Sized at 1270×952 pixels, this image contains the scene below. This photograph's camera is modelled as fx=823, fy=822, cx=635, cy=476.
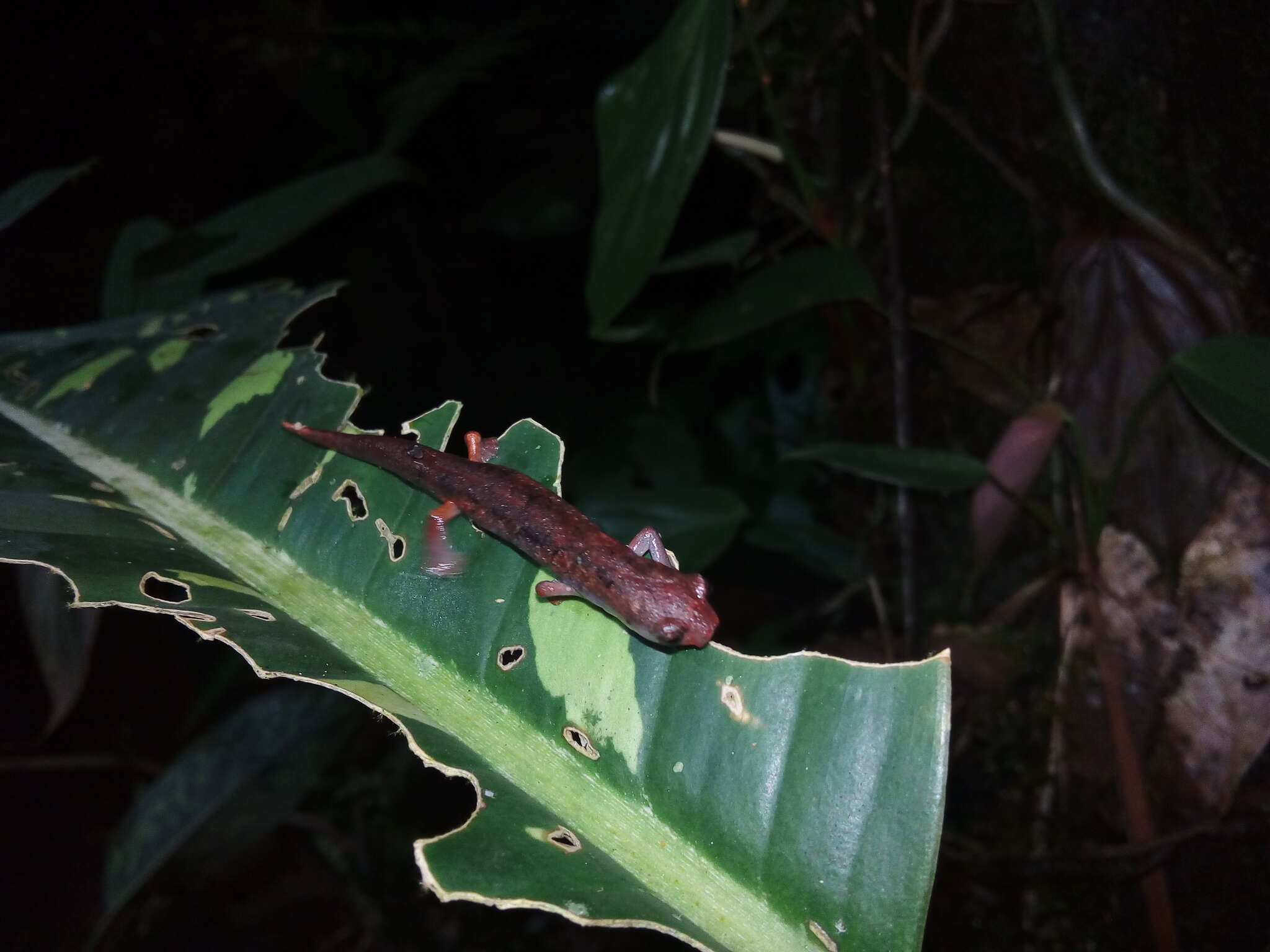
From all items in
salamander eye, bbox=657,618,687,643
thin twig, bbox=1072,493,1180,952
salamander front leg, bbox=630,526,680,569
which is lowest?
thin twig, bbox=1072,493,1180,952

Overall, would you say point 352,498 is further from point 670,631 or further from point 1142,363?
point 1142,363

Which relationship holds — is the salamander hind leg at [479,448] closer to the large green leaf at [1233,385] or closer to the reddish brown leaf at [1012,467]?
the reddish brown leaf at [1012,467]

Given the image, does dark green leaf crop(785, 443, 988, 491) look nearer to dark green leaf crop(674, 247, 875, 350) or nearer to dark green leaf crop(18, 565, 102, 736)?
dark green leaf crop(674, 247, 875, 350)

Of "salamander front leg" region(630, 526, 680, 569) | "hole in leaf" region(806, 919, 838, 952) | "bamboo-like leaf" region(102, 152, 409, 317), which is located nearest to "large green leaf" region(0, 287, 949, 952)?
"hole in leaf" region(806, 919, 838, 952)

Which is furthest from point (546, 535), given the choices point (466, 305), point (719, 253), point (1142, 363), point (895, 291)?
point (466, 305)

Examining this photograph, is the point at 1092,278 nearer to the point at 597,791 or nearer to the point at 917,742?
the point at 917,742

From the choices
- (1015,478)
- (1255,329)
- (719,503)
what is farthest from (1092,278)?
(719,503)
